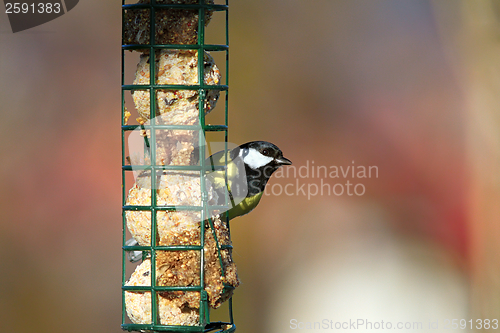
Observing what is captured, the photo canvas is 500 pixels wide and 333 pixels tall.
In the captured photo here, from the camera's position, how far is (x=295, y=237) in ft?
14.9

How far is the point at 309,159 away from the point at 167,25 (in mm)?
2654

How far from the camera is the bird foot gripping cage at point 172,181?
2.07m

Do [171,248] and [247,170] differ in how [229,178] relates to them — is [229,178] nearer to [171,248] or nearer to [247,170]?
[247,170]

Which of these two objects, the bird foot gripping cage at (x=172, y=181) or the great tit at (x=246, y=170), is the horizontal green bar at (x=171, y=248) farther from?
the great tit at (x=246, y=170)

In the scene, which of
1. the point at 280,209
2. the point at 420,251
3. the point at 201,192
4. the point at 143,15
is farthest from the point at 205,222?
the point at 420,251

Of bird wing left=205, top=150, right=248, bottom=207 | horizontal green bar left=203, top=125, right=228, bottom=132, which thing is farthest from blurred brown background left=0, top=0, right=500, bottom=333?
horizontal green bar left=203, top=125, right=228, bottom=132

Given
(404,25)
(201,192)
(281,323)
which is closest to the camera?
(201,192)

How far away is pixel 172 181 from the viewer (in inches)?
83.5

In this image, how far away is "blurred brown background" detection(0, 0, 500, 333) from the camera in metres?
4.18

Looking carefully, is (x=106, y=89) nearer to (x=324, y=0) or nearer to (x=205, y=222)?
(x=324, y=0)

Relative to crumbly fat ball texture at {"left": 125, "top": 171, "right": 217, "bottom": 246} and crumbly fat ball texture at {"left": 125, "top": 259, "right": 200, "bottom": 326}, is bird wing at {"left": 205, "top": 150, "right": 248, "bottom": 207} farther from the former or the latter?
crumbly fat ball texture at {"left": 125, "top": 259, "right": 200, "bottom": 326}

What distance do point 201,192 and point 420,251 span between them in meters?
3.04

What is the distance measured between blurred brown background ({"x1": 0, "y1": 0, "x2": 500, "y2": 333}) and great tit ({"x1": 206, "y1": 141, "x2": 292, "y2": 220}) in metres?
1.59

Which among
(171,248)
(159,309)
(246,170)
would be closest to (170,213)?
(171,248)
